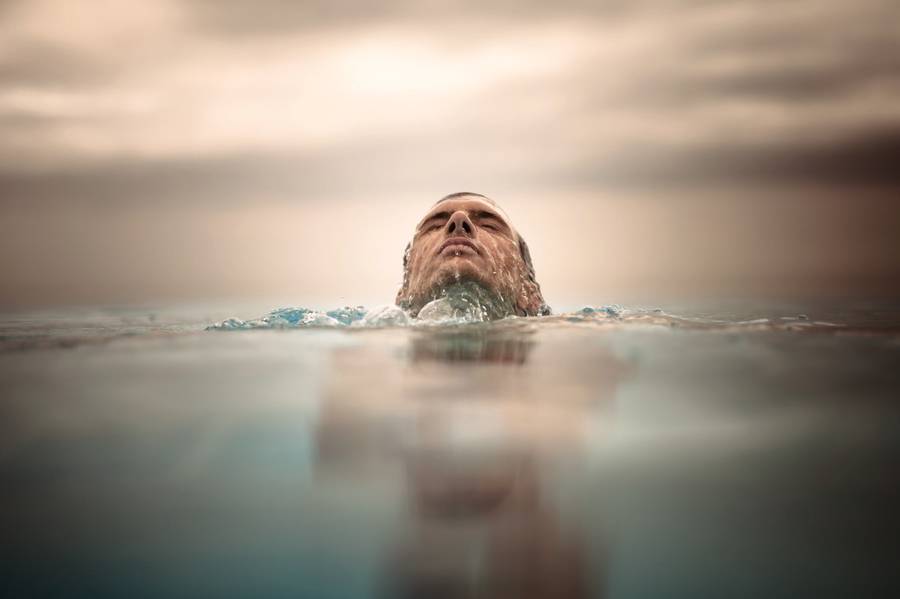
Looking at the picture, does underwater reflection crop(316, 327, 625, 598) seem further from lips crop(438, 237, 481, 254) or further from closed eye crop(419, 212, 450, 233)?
closed eye crop(419, 212, 450, 233)

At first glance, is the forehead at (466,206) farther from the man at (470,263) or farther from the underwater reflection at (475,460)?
the underwater reflection at (475,460)

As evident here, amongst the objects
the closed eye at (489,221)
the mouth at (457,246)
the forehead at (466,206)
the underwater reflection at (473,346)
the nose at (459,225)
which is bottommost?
the underwater reflection at (473,346)

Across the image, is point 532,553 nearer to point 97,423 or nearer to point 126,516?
point 126,516

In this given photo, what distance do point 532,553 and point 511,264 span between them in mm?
7334

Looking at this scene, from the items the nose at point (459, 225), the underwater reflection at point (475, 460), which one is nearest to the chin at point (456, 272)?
the nose at point (459, 225)

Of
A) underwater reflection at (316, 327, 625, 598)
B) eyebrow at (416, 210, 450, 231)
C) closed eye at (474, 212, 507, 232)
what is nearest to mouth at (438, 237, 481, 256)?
closed eye at (474, 212, 507, 232)

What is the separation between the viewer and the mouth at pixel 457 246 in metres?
8.09

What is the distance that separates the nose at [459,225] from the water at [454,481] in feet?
12.4

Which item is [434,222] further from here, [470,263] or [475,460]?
[475,460]

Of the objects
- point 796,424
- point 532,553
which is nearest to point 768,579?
point 532,553

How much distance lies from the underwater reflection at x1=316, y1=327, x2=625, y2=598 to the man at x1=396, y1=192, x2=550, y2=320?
337cm

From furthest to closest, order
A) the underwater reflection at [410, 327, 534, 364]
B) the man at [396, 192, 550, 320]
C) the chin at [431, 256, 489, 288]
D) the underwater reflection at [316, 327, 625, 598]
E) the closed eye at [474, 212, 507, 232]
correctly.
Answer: the closed eye at [474, 212, 507, 232] < the man at [396, 192, 550, 320] < the chin at [431, 256, 489, 288] < the underwater reflection at [410, 327, 534, 364] < the underwater reflection at [316, 327, 625, 598]

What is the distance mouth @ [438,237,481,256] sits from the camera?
26.5 feet

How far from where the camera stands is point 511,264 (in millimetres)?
9148
